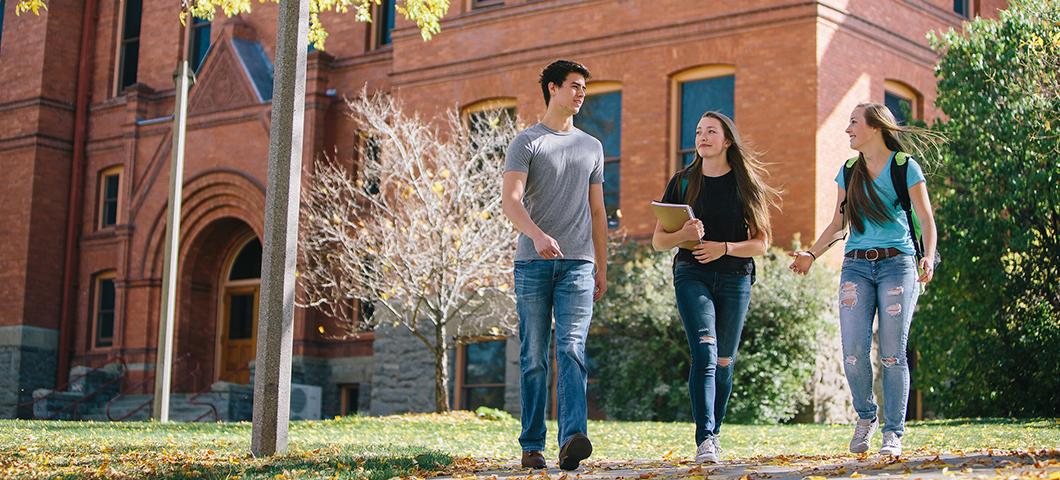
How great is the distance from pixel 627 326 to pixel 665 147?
10.1 ft

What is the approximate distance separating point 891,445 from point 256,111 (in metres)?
20.2

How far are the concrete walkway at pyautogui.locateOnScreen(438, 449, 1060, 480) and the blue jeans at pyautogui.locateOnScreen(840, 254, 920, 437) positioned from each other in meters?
0.34

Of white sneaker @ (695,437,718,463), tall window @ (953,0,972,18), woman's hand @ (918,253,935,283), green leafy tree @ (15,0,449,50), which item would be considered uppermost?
tall window @ (953,0,972,18)

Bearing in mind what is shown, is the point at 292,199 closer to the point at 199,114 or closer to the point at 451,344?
the point at 451,344

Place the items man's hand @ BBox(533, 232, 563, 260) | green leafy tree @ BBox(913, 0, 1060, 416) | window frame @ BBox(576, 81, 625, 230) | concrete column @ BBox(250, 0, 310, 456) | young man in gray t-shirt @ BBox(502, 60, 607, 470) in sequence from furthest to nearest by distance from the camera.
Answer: window frame @ BBox(576, 81, 625, 230) → green leafy tree @ BBox(913, 0, 1060, 416) → concrete column @ BBox(250, 0, 310, 456) → young man in gray t-shirt @ BBox(502, 60, 607, 470) → man's hand @ BBox(533, 232, 563, 260)

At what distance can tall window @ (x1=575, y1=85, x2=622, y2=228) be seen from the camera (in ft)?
71.2

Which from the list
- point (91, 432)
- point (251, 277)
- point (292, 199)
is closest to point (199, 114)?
point (251, 277)

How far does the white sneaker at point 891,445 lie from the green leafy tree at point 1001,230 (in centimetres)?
926

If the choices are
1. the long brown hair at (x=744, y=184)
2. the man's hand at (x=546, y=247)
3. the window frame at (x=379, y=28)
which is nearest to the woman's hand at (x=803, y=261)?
the long brown hair at (x=744, y=184)

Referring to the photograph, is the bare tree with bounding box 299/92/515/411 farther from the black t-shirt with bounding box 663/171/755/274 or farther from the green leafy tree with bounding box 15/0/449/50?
the black t-shirt with bounding box 663/171/755/274

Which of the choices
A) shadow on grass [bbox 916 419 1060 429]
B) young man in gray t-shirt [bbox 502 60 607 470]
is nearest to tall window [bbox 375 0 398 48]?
shadow on grass [bbox 916 419 1060 429]

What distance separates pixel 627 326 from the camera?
64.1 feet

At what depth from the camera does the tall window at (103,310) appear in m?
29.4

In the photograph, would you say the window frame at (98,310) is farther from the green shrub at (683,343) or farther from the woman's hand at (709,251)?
the woman's hand at (709,251)
